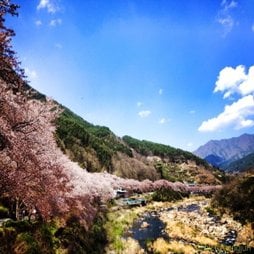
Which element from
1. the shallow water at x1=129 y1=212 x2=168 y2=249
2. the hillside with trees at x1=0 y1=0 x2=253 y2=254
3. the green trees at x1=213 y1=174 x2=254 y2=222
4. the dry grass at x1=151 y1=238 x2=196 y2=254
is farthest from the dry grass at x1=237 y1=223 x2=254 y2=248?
the hillside with trees at x1=0 y1=0 x2=253 y2=254

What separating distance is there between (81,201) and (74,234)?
6.78 meters

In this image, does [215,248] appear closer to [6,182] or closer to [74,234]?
[74,234]

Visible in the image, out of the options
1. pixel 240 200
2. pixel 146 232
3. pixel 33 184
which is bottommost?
pixel 146 232

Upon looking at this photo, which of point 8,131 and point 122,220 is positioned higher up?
point 8,131

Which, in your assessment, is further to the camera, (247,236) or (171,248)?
(247,236)

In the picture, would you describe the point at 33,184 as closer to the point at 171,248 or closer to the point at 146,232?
the point at 171,248

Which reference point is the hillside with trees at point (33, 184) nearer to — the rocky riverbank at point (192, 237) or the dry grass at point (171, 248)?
the rocky riverbank at point (192, 237)

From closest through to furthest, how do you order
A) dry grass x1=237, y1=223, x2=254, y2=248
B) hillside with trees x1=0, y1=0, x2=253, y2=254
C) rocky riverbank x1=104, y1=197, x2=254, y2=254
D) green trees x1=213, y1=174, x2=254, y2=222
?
hillside with trees x1=0, y1=0, x2=253, y2=254 → rocky riverbank x1=104, y1=197, x2=254, y2=254 → dry grass x1=237, y1=223, x2=254, y2=248 → green trees x1=213, y1=174, x2=254, y2=222

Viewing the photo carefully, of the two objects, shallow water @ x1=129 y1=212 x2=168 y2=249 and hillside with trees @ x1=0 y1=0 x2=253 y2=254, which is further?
shallow water @ x1=129 y1=212 x2=168 y2=249

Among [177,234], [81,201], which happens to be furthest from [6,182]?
[177,234]

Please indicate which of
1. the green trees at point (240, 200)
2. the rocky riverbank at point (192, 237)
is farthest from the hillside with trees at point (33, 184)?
the green trees at point (240, 200)

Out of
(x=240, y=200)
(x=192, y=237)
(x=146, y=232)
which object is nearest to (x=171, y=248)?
(x=192, y=237)

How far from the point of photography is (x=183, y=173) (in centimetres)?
16425

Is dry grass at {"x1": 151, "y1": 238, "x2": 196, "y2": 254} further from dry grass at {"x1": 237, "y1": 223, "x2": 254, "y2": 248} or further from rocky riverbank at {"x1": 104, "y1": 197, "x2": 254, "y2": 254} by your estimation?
dry grass at {"x1": 237, "y1": 223, "x2": 254, "y2": 248}
